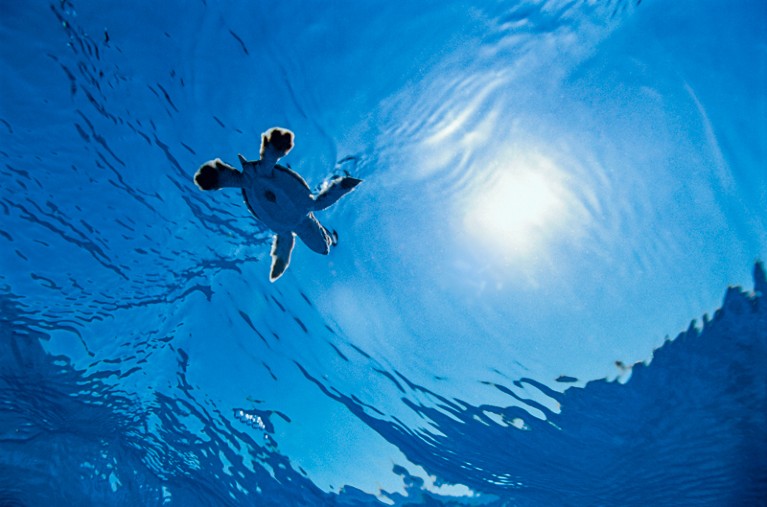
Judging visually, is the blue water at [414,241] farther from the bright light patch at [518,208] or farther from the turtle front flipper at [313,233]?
the turtle front flipper at [313,233]

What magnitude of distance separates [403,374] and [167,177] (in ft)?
22.0

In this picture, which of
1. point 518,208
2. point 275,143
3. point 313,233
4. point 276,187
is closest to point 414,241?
point 518,208

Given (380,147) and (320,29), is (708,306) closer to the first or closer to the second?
(380,147)

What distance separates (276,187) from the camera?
570cm

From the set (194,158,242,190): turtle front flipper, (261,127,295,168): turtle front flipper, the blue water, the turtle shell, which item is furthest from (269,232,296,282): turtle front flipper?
(261,127,295,168): turtle front flipper

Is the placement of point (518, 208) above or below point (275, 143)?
above

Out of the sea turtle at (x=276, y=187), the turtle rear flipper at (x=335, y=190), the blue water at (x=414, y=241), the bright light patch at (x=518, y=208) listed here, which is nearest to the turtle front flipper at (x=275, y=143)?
the sea turtle at (x=276, y=187)

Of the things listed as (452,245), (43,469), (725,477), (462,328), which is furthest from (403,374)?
(43,469)

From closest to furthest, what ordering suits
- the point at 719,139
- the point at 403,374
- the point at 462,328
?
the point at 719,139 → the point at 462,328 → the point at 403,374

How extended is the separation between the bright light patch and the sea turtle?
301 centimetres

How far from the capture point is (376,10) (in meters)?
5.80

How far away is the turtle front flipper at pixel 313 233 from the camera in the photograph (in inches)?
249

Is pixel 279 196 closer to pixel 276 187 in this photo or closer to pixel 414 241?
pixel 276 187

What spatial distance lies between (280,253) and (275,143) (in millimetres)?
2611
